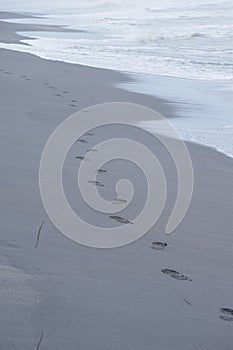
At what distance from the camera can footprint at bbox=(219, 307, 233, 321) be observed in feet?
10.3

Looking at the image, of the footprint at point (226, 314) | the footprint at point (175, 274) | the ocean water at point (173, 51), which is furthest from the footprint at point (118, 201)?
the ocean water at point (173, 51)

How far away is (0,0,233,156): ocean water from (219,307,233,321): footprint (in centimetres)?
394

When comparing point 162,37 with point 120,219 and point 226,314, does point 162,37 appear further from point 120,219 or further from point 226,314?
point 226,314

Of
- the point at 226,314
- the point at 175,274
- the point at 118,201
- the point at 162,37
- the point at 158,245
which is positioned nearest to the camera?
the point at 226,314

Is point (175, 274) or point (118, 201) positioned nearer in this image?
→ point (175, 274)

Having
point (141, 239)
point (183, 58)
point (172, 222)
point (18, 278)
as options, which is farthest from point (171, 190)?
point (183, 58)

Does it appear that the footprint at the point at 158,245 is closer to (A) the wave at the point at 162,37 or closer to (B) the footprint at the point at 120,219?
(B) the footprint at the point at 120,219

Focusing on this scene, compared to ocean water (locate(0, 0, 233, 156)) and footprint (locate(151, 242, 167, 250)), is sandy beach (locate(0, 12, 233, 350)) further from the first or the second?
ocean water (locate(0, 0, 233, 156))

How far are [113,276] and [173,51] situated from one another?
17173mm

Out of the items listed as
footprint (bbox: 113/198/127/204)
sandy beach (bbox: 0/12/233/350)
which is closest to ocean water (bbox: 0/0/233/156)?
sandy beach (bbox: 0/12/233/350)

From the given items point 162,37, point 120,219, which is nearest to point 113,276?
point 120,219

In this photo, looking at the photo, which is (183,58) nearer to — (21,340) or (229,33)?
(229,33)

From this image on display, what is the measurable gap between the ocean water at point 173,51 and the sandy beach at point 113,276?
226 centimetres

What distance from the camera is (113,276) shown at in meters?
3.49
